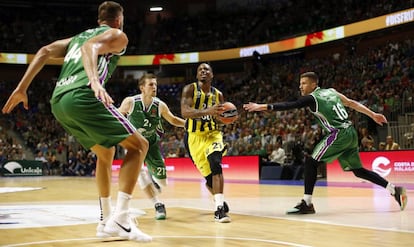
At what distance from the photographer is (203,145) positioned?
7070mm

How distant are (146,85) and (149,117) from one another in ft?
1.40

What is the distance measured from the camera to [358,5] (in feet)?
82.2

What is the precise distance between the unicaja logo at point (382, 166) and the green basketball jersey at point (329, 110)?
7.04 meters

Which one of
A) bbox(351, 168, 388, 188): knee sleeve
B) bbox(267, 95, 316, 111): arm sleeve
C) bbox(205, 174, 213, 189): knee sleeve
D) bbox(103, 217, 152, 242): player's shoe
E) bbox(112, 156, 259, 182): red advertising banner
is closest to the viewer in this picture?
bbox(103, 217, 152, 242): player's shoe

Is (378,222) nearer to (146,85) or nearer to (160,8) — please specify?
(146,85)

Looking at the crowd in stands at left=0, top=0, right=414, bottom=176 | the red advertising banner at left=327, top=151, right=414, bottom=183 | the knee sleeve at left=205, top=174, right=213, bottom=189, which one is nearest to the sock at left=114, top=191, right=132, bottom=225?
the knee sleeve at left=205, top=174, right=213, bottom=189

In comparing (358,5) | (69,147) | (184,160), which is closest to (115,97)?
(69,147)

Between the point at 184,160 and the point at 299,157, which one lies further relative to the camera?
the point at 184,160

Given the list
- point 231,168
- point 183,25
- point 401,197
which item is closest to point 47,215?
point 401,197

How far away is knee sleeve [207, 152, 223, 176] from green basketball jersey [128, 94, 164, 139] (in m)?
0.90

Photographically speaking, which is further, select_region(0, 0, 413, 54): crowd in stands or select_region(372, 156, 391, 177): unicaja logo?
select_region(0, 0, 413, 54): crowd in stands

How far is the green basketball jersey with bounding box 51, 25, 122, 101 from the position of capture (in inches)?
173

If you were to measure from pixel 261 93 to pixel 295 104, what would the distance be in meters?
20.2

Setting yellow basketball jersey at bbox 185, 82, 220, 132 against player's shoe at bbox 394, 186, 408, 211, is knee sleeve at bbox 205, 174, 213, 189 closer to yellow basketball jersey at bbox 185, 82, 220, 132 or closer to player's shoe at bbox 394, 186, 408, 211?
yellow basketball jersey at bbox 185, 82, 220, 132
